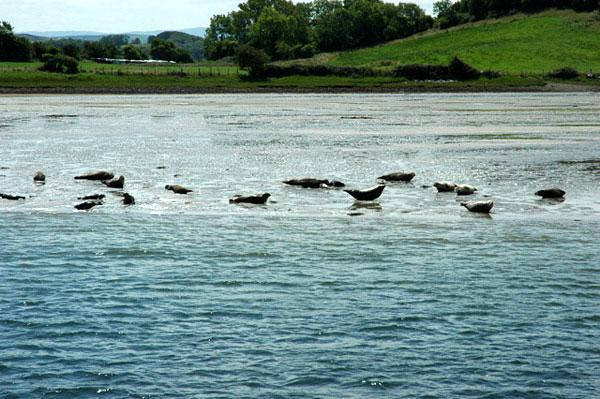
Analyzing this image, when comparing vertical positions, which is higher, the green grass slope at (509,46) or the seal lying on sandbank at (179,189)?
the green grass slope at (509,46)

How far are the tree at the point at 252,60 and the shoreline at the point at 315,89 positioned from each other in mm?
11678

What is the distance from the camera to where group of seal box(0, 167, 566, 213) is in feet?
96.7

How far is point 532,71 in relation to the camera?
155 meters

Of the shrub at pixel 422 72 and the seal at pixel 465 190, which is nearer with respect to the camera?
the seal at pixel 465 190

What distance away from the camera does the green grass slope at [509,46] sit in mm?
161500

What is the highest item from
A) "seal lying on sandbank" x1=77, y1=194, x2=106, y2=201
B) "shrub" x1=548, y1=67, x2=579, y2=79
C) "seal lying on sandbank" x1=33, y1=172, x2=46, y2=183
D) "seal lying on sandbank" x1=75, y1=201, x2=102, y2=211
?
"seal lying on sandbank" x1=75, y1=201, x2=102, y2=211

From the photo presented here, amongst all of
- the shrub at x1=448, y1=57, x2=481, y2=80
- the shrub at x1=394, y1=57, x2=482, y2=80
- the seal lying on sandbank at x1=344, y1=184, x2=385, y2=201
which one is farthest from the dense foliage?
the seal lying on sandbank at x1=344, y1=184, x2=385, y2=201

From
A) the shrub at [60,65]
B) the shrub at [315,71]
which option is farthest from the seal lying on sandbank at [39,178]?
the shrub at [60,65]

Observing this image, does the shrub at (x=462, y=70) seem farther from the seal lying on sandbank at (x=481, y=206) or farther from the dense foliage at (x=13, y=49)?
the seal lying on sandbank at (x=481, y=206)

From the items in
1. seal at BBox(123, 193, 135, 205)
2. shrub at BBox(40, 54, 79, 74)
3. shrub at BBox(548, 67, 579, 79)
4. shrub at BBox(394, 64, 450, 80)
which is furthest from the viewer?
shrub at BBox(394, 64, 450, 80)

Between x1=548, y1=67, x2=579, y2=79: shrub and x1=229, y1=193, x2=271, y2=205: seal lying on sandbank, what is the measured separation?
12969cm

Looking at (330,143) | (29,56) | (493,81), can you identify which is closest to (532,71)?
(493,81)

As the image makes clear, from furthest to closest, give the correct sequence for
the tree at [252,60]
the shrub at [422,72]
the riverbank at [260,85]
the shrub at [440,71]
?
the shrub at [422,72], the shrub at [440,71], the tree at [252,60], the riverbank at [260,85]

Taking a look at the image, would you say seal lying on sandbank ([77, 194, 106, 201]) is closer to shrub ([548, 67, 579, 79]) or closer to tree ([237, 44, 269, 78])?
tree ([237, 44, 269, 78])
